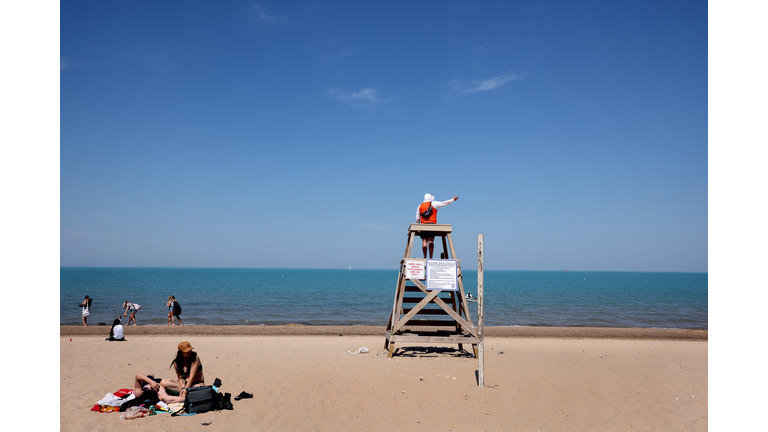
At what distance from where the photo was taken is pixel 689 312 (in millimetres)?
32438

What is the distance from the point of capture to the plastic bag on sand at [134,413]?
6.17m

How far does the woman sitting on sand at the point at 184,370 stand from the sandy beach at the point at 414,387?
58 centimetres

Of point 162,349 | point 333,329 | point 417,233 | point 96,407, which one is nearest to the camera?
point 96,407

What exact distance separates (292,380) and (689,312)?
35776 millimetres

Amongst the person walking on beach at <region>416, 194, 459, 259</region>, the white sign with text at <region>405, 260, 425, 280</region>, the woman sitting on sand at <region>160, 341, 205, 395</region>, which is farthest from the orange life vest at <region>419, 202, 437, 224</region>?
the woman sitting on sand at <region>160, 341, 205, 395</region>

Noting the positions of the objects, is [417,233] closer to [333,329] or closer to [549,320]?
[333,329]

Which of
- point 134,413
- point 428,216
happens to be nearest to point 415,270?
point 428,216

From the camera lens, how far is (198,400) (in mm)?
Result: 6445

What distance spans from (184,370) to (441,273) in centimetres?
555

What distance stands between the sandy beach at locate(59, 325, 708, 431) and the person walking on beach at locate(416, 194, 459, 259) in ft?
9.29

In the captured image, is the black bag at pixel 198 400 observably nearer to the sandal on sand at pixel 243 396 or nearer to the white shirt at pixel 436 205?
the sandal on sand at pixel 243 396

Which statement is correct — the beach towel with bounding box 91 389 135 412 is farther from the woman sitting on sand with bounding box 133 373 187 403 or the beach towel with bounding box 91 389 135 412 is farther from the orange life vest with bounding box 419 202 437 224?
the orange life vest with bounding box 419 202 437 224

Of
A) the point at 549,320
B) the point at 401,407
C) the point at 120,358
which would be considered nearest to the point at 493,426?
the point at 401,407

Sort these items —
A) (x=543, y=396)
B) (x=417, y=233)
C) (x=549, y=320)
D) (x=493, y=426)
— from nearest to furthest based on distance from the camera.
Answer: (x=493, y=426) < (x=543, y=396) < (x=417, y=233) < (x=549, y=320)
